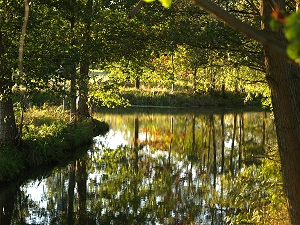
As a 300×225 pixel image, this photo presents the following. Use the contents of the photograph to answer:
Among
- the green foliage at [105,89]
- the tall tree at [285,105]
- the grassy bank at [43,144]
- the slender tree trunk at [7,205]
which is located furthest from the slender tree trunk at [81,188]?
the tall tree at [285,105]

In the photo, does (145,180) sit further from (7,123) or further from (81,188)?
(7,123)

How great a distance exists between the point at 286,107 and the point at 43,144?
10480mm

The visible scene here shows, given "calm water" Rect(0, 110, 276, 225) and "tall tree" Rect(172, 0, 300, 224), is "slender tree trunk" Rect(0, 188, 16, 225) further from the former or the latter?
"tall tree" Rect(172, 0, 300, 224)

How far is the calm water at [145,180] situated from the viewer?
10.0 m

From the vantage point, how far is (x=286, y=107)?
5059mm

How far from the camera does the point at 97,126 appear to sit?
2297 cm

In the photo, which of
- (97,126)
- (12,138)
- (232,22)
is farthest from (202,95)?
(232,22)

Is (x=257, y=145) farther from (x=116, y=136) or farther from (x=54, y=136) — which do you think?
A: (x=54, y=136)

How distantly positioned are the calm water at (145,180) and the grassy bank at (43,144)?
53 cm

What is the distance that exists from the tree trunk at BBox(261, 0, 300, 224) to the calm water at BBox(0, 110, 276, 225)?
4.63m

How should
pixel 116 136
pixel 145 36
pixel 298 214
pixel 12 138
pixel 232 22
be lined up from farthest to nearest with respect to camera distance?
pixel 116 136 < pixel 12 138 < pixel 145 36 < pixel 298 214 < pixel 232 22

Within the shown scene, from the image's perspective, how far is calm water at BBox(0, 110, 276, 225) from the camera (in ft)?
32.9

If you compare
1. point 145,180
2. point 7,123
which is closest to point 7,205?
point 7,123

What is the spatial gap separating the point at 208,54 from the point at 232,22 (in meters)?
7.62
